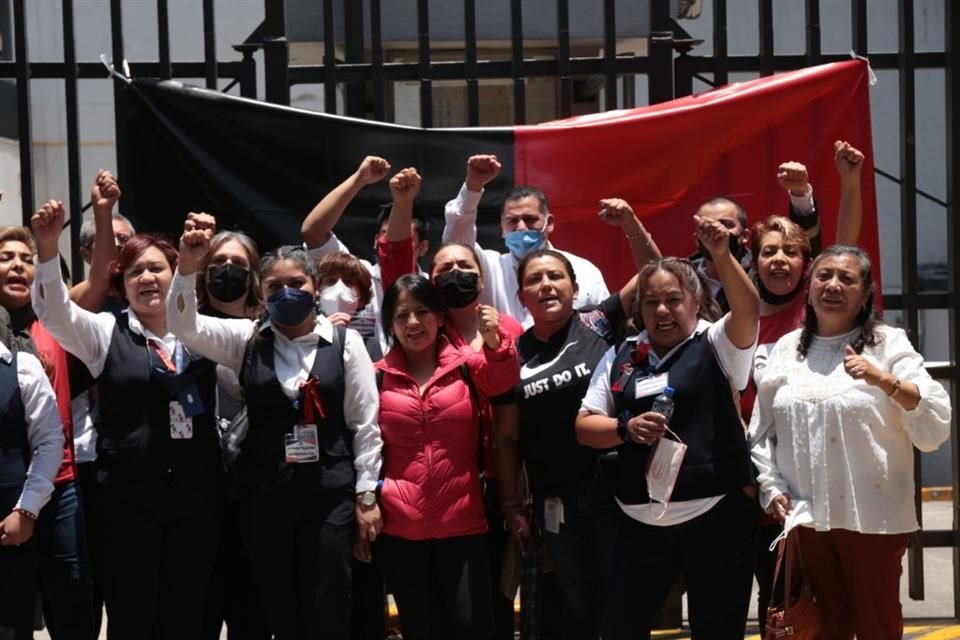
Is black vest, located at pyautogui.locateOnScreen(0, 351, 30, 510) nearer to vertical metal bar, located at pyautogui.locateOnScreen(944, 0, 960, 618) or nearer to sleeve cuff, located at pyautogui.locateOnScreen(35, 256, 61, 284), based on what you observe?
sleeve cuff, located at pyautogui.locateOnScreen(35, 256, 61, 284)

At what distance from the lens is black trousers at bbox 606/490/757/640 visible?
184 inches

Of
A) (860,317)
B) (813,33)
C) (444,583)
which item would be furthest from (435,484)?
(813,33)

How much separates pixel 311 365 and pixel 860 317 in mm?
1903

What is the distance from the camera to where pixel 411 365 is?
5152mm

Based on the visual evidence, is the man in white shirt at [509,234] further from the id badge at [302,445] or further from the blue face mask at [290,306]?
the id badge at [302,445]

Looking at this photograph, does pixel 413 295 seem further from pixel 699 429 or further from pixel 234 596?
pixel 234 596

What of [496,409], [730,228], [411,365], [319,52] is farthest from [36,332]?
[319,52]

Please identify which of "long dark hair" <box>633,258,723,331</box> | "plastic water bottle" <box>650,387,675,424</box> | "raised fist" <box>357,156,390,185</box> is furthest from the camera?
"raised fist" <box>357,156,390,185</box>

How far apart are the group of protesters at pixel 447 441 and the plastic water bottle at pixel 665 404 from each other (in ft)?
0.04

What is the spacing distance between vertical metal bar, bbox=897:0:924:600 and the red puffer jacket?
2.20 m

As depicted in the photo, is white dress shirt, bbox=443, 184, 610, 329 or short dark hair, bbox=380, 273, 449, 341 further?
white dress shirt, bbox=443, 184, 610, 329

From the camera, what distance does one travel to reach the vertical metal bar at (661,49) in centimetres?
613

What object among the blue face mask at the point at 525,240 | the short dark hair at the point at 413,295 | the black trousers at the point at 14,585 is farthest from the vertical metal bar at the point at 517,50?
the black trousers at the point at 14,585

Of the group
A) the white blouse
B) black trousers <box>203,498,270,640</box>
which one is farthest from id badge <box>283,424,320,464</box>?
the white blouse
